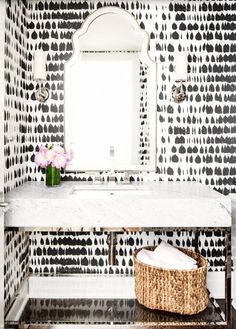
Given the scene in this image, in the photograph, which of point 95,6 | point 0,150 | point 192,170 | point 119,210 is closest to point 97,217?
point 119,210

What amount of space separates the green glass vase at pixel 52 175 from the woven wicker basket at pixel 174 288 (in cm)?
75

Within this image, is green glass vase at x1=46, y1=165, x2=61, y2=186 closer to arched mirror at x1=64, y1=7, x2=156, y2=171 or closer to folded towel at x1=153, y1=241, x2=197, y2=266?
arched mirror at x1=64, y1=7, x2=156, y2=171

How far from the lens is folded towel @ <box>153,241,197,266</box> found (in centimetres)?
242

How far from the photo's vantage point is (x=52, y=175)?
2.55m

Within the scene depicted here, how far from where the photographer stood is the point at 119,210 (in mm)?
2176

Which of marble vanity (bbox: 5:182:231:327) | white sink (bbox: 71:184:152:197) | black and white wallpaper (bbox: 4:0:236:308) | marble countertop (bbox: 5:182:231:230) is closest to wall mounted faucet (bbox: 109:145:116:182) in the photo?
white sink (bbox: 71:184:152:197)

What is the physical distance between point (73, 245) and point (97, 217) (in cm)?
79

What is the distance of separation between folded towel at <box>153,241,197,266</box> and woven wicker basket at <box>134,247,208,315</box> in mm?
Result: 79

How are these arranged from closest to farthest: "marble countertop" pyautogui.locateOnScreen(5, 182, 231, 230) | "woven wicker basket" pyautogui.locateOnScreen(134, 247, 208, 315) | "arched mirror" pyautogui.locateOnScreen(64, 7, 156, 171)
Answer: "marble countertop" pyautogui.locateOnScreen(5, 182, 231, 230) → "woven wicker basket" pyautogui.locateOnScreen(134, 247, 208, 315) → "arched mirror" pyautogui.locateOnScreen(64, 7, 156, 171)

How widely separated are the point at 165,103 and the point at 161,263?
44.7 inches

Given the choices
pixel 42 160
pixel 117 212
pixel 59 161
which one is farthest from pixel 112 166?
pixel 117 212

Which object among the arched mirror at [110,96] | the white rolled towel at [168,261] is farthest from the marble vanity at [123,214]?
the arched mirror at [110,96]

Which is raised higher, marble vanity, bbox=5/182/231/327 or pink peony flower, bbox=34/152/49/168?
pink peony flower, bbox=34/152/49/168

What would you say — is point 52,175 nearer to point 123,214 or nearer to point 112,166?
point 112,166
